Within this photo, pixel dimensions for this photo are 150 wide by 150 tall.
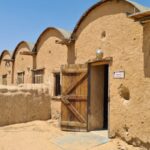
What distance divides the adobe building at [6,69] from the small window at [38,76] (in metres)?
4.24

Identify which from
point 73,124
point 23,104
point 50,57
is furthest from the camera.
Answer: point 50,57

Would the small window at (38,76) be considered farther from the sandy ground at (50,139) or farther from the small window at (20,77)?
the sandy ground at (50,139)

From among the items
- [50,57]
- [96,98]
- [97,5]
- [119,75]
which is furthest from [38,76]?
[119,75]

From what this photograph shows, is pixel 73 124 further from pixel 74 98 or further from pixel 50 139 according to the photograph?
pixel 50 139

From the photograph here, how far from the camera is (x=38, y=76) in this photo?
12.9 m

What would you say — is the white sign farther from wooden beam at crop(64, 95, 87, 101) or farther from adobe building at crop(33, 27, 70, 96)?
adobe building at crop(33, 27, 70, 96)

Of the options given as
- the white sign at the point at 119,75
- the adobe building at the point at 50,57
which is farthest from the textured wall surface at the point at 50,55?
the white sign at the point at 119,75

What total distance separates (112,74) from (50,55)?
17.0 ft

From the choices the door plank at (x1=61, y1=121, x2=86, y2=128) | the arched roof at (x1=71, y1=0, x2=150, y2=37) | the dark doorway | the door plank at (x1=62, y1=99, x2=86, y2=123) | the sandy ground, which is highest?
the arched roof at (x1=71, y1=0, x2=150, y2=37)

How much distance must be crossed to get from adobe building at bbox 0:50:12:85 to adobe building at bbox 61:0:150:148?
8692mm

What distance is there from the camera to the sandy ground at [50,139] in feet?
21.8

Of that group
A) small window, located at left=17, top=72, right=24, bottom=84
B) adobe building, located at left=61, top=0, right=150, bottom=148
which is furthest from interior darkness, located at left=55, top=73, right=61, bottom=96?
small window, located at left=17, top=72, right=24, bottom=84

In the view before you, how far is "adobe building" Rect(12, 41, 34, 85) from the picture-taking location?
1381cm

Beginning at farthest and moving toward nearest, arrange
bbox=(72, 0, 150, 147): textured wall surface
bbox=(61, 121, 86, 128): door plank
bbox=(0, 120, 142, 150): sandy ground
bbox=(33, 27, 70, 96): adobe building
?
bbox=(33, 27, 70, 96): adobe building → bbox=(61, 121, 86, 128): door plank → bbox=(0, 120, 142, 150): sandy ground → bbox=(72, 0, 150, 147): textured wall surface
